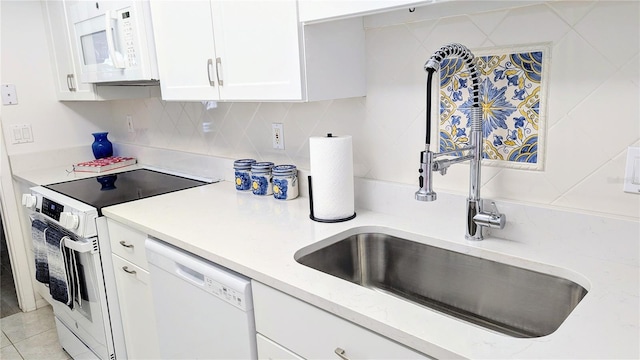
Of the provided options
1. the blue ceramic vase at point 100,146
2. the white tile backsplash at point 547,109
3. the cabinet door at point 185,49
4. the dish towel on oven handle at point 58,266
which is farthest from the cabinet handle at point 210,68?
the blue ceramic vase at point 100,146

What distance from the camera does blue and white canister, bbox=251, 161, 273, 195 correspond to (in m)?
1.91

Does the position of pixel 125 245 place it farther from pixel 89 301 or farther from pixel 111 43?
pixel 111 43

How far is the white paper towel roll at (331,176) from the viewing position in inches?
58.2

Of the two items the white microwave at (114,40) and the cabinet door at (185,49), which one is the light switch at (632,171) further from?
the white microwave at (114,40)

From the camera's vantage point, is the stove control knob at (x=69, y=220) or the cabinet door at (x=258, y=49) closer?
the cabinet door at (x=258, y=49)

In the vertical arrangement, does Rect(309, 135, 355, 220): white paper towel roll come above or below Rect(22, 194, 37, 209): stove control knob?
above

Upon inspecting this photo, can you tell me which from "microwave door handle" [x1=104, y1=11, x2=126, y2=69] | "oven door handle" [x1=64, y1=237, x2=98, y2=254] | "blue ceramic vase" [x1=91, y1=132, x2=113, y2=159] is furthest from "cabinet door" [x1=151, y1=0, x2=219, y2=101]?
"blue ceramic vase" [x1=91, y1=132, x2=113, y2=159]

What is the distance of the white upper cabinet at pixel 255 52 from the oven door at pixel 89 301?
2.58 feet

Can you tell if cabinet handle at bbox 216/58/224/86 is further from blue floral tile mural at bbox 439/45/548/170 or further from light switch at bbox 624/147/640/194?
light switch at bbox 624/147/640/194

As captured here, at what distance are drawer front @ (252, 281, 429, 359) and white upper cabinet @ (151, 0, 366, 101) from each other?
0.63 m

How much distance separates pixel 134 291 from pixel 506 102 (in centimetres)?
156

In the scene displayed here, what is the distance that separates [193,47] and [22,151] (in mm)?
1718

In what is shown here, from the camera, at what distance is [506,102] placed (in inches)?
50.1

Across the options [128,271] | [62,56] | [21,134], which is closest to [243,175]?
[128,271]
